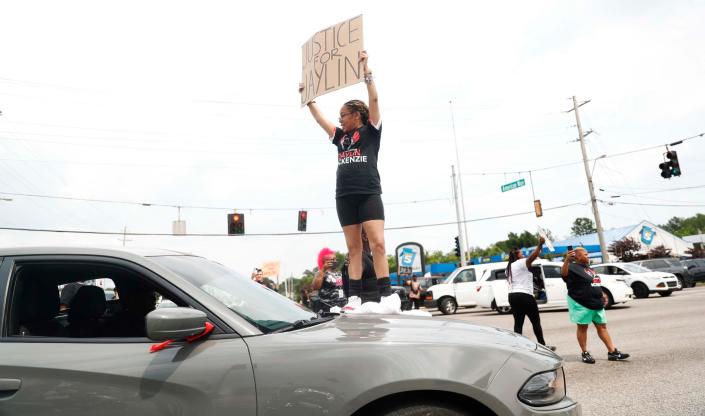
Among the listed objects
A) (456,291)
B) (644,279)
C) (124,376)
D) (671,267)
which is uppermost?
(124,376)

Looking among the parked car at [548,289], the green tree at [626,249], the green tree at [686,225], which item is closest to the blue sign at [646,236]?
the green tree at [626,249]

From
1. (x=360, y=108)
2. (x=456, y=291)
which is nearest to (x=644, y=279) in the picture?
(x=456, y=291)

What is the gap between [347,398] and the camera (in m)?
1.91

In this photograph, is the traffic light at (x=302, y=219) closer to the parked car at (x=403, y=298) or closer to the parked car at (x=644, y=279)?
the parked car at (x=644, y=279)

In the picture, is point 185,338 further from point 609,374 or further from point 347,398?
point 609,374

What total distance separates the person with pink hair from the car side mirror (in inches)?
156

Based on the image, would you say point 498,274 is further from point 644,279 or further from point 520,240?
point 520,240

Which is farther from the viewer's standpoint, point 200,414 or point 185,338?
point 185,338

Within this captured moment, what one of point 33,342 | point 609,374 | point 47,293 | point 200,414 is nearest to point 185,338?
point 200,414

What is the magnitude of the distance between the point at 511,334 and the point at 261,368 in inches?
53.4

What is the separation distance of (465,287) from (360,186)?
14.9m

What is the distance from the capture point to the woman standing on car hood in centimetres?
385

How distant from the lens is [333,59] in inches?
165

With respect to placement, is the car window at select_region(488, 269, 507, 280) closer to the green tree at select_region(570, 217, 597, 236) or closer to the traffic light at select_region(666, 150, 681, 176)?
the traffic light at select_region(666, 150, 681, 176)
